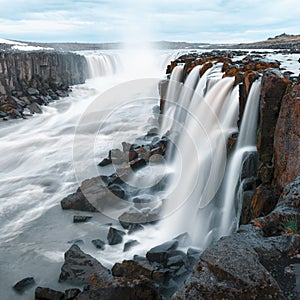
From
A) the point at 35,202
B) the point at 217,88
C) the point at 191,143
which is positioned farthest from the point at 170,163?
the point at 35,202

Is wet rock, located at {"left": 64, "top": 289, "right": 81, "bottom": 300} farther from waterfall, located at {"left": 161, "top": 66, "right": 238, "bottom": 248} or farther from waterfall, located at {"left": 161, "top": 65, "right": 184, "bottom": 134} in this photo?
waterfall, located at {"left": 161, "top": 65, "right": 184, "bottom": 134}

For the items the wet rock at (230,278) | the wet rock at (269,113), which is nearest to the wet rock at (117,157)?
the wet rock at (269,113)

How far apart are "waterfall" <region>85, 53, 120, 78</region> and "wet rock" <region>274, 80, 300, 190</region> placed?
36663mm

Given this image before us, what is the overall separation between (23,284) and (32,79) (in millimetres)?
26914

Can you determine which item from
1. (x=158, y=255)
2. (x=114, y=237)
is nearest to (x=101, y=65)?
(x=114, y=237)

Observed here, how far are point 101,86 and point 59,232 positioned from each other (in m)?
30.1

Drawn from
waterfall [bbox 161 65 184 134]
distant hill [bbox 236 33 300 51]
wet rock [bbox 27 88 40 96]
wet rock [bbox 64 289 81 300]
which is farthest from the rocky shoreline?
distant hill [bbox 236 33 300 51]

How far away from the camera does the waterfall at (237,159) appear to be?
329 inches

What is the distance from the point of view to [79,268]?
714 cm

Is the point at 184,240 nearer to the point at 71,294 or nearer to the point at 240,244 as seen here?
the point at 71,294

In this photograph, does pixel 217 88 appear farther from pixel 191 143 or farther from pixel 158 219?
pixel 158 219

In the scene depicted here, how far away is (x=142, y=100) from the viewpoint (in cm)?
2764

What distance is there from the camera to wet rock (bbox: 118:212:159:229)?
954 centimetres

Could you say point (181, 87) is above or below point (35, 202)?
above
